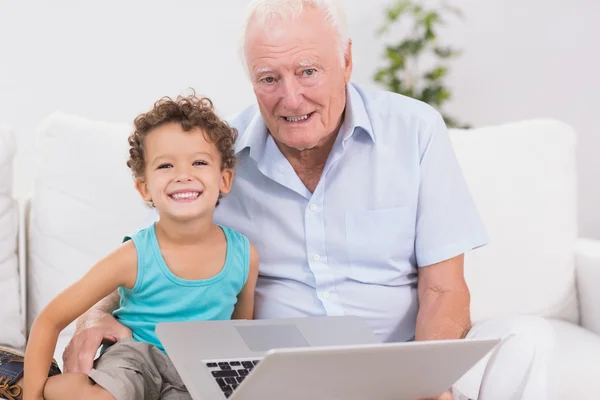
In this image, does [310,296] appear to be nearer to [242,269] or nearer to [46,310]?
[242,269]

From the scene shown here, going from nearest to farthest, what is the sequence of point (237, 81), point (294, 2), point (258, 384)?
point (258, 384) < point (294, 2) < point (237, 81)

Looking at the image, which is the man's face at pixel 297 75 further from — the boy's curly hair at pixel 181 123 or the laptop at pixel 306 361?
the laptop at pixel 306 361

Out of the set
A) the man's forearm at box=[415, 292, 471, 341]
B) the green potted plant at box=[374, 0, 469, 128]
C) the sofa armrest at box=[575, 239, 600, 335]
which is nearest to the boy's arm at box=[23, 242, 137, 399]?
the man's forearm at box=[415, 292, 471, 341]

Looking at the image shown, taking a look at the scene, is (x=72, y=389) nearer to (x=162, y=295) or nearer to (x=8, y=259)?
(x=162, y=295)

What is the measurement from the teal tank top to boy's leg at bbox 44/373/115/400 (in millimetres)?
180

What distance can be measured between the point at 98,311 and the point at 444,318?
2.37 feet

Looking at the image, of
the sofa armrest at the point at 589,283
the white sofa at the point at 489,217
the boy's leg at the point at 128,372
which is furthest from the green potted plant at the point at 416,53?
the boy's leg at the point at 128,372

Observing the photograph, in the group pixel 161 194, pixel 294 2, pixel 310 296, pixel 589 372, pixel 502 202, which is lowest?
pixel 589 372

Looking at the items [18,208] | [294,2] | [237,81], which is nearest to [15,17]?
[237,81]

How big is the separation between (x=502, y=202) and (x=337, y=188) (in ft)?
1.90

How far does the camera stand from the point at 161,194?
158 centimetres

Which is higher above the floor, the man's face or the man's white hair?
the man's white hair

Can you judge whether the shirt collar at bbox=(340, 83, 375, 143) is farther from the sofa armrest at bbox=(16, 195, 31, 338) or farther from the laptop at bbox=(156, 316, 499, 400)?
the sofa armrest at bbox=(16, 195, 31, 338)

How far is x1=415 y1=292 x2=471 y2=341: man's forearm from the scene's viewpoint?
1685mm
